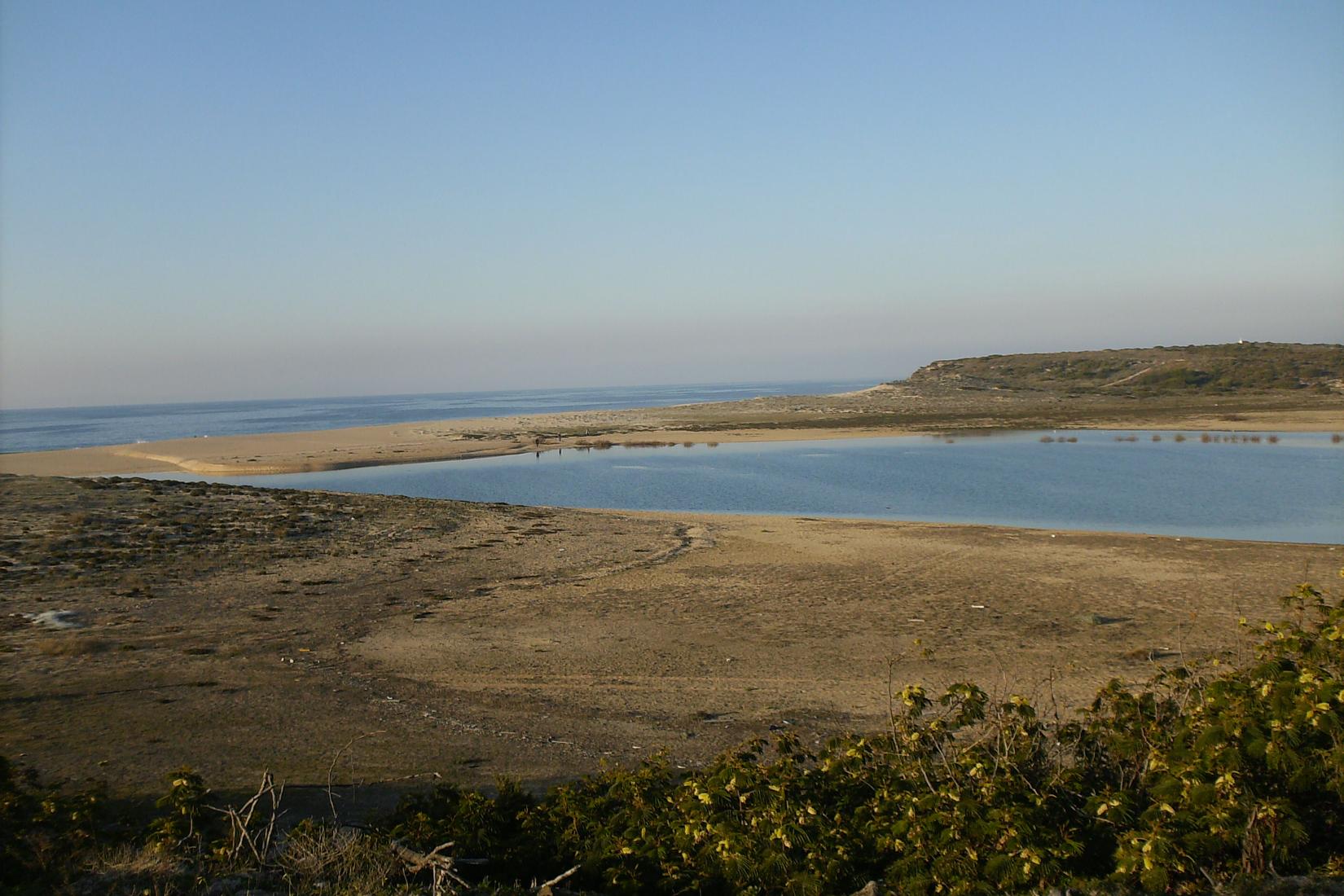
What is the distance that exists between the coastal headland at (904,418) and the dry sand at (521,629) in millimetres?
27313

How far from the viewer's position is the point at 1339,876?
15.9 ft

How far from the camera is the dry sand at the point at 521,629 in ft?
32.8

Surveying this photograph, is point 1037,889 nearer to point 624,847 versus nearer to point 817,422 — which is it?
point 624,847

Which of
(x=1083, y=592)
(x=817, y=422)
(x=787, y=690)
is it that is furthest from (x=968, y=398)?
(x=787, y=690)

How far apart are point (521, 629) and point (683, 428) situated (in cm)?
5415

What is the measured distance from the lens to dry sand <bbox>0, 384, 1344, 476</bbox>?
49938mm

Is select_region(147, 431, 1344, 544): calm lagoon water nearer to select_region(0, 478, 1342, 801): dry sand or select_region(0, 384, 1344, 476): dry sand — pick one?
select_region(0, 478, 1342, 801): dry sand

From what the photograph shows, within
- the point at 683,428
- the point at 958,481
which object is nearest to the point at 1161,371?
the point at 683,428

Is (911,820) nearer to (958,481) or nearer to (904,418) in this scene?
(958,481)

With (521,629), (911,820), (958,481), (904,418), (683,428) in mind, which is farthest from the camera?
(904,418)

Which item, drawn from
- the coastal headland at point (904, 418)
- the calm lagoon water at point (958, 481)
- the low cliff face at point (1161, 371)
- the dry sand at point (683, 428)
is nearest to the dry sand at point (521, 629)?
the calm lagoon water at point (958, 481)

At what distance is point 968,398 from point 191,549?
262 ft

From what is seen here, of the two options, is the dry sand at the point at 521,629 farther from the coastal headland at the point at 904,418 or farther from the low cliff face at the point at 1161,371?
the low cliff face at the point at 1161,371

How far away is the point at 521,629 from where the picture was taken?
49.0ft
